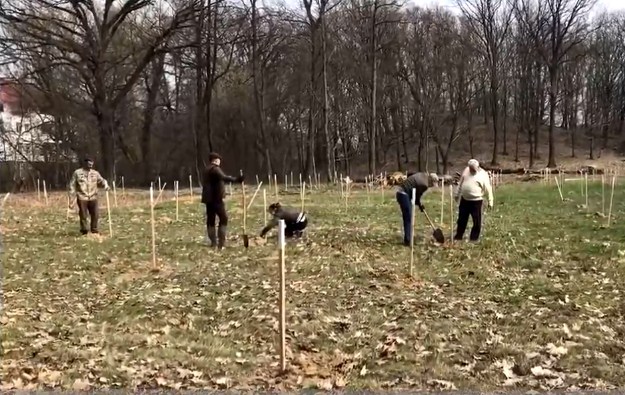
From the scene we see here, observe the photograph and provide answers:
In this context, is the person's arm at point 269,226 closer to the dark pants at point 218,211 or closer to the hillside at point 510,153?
the dark pants at point 218,211

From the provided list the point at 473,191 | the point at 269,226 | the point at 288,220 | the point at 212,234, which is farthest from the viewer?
the point at 288,220

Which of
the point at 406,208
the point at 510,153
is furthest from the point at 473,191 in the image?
the point at 510,153

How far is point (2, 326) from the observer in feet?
22.3

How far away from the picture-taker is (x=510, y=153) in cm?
5631

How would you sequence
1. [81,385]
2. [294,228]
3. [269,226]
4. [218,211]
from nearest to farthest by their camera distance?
[81,385]
[218,211]
[269,226]
[294,228]

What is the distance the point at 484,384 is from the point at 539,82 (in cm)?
5227

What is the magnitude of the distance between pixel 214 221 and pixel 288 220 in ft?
4.96

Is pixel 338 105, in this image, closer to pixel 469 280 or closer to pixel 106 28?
pixel 106 28

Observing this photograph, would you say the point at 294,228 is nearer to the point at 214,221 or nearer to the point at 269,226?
the point at 269,226

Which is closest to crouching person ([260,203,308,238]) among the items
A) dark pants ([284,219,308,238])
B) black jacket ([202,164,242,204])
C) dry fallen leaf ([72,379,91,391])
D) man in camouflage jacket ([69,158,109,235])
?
dark pants ([284,219,308,238])

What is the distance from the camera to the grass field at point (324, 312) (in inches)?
216

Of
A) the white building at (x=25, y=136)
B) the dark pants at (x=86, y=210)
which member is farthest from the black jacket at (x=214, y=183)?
the white building at (x=25, y=136)

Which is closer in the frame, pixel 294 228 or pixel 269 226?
pixel 269 226

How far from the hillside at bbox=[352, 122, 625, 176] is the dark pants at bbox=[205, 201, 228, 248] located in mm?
40071
